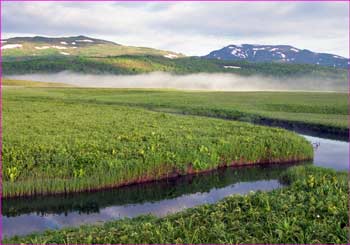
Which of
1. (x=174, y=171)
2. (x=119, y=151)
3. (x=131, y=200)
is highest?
(x=119, y=151)

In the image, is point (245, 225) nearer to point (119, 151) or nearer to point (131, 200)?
point (131, 200)

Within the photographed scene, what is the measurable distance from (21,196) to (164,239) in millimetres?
10842

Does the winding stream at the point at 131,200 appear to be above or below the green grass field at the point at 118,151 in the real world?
below

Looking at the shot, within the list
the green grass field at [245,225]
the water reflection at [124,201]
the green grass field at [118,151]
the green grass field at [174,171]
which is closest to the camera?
the green grass field at [245,225]

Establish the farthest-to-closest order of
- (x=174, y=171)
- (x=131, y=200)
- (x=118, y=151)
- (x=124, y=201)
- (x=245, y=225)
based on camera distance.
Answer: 1. (x=174, y=171)
2. (x=118, y=151)
3. (x=131, y=200)
4. (x=124, y=201)
5. (x=245, y=225)

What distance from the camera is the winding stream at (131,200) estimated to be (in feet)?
63.7

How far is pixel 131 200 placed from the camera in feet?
73.0

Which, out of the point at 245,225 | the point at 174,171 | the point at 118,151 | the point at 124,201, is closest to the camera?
the point at 245,225

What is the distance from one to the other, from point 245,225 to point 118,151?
525 inches

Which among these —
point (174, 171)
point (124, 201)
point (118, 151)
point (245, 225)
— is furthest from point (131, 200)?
point (245, 225)

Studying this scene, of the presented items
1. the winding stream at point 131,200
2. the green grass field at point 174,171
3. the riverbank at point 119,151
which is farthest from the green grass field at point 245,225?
the riverbank at point 119,151

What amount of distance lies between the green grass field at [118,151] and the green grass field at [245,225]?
675 cm

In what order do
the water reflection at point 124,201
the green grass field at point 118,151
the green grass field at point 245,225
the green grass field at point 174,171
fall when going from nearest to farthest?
1. the green grass field at point 245,225
2. the green grass field at point 174,171
3. the water reflection at point 124,201
4. the green grass field at point 118,151

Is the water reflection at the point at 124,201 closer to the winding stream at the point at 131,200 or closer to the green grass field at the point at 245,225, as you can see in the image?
the winding stream at the point at 131,200
